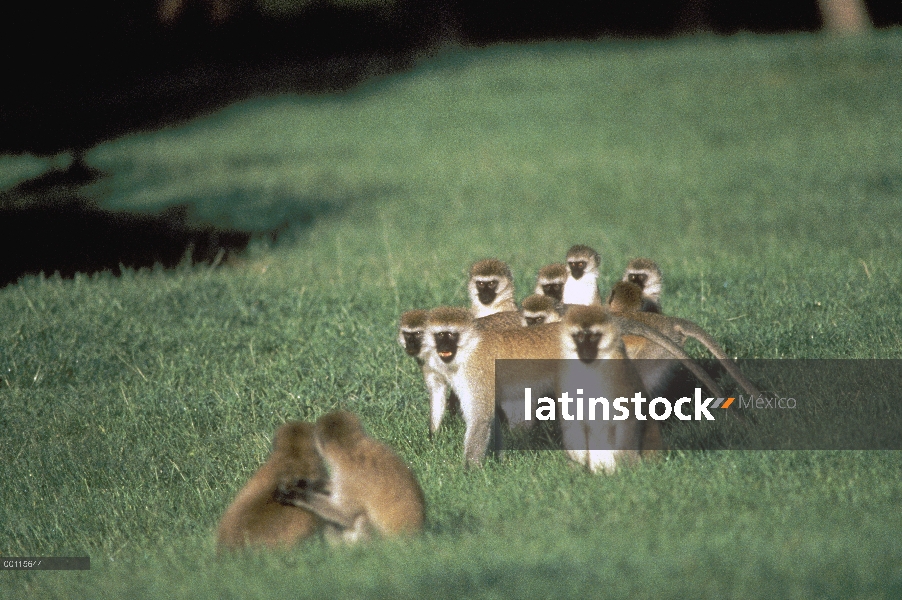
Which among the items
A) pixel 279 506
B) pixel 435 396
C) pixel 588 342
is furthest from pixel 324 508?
pixel 435 396

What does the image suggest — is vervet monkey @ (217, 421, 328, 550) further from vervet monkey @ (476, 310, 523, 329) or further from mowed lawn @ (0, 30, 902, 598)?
vervet monkey @ (476, 310, 523, 329)

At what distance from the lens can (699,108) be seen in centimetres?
2544

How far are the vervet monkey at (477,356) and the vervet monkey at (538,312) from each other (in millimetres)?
482

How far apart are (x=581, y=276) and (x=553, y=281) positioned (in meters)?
0.23

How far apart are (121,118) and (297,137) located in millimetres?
6760

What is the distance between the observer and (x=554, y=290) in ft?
31.1

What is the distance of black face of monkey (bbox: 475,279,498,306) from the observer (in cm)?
931

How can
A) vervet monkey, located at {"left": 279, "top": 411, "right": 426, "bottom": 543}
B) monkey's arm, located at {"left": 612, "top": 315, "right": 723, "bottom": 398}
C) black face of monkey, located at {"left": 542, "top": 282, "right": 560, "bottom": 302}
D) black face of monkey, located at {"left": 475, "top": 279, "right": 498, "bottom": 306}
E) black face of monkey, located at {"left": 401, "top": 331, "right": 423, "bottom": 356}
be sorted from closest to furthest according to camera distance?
1. vervet monkey, located at {"left": 279, "top": 411, "right": 426, "bottom": 543}
2. monkey's arm, located at {"left": 612, "top": 315, "right": 723, "bottom": 398}
3. black face of monkey, located at {"left": 401, "top": 331, "right": 423, "bottom": 356}
4. black face of monkey, located at {"left": 475, "top": 279, "right": 498, "bottom": 306}
5. black face of monkey, located at {"left": 542, "top": 282, "right": 560, "bottom": 302}

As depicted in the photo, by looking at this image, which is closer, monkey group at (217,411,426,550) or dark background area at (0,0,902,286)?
monkey group at (217,411,426,550)

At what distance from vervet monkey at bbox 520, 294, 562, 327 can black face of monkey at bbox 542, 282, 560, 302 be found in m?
0.77

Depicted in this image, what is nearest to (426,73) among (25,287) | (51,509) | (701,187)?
(701,187)

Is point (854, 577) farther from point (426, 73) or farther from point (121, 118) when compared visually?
point (426, 73)

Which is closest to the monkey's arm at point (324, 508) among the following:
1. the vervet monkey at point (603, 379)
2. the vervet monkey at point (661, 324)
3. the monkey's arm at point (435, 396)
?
the vervet monkey at point (603, 379)

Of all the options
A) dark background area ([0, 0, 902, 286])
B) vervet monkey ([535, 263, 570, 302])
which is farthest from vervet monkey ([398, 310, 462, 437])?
dark background area ([0, 0, 902, 286])
